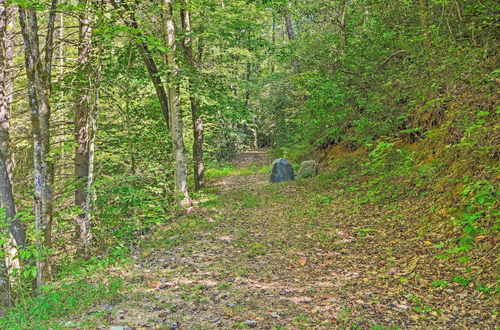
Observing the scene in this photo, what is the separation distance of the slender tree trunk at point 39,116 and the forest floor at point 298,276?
1.92 m

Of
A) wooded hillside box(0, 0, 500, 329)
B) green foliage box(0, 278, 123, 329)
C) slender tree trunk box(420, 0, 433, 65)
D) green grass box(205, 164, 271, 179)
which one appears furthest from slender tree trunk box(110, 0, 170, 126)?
green grass box(205, 164, 271, 179)

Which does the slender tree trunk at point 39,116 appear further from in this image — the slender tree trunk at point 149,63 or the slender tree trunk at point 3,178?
the slender tree trunk at point 149,63

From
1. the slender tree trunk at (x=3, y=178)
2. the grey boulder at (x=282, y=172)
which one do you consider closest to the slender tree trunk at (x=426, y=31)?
the grey boulder at (x=282, y=172)

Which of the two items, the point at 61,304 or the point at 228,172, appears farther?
the point at 228,172

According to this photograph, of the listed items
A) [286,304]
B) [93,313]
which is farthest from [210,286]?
[93,313]

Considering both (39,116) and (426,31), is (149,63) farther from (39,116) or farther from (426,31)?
(426,31)

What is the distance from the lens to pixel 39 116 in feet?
23.1

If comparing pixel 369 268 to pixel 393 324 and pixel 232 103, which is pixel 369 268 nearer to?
pixel 393 324

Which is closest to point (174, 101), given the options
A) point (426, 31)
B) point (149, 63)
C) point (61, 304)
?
point (149, 63)

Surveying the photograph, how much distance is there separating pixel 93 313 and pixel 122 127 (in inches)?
261

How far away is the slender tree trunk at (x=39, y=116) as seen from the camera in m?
6.64

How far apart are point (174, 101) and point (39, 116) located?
12.0 feet

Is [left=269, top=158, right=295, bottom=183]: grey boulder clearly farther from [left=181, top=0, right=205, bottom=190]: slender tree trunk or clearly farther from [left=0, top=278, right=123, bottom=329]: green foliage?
[left=0, top=278, right=123, bottom=329]: green foliage

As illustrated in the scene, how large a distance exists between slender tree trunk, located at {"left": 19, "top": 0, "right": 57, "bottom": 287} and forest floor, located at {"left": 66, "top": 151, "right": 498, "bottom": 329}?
1.92m
